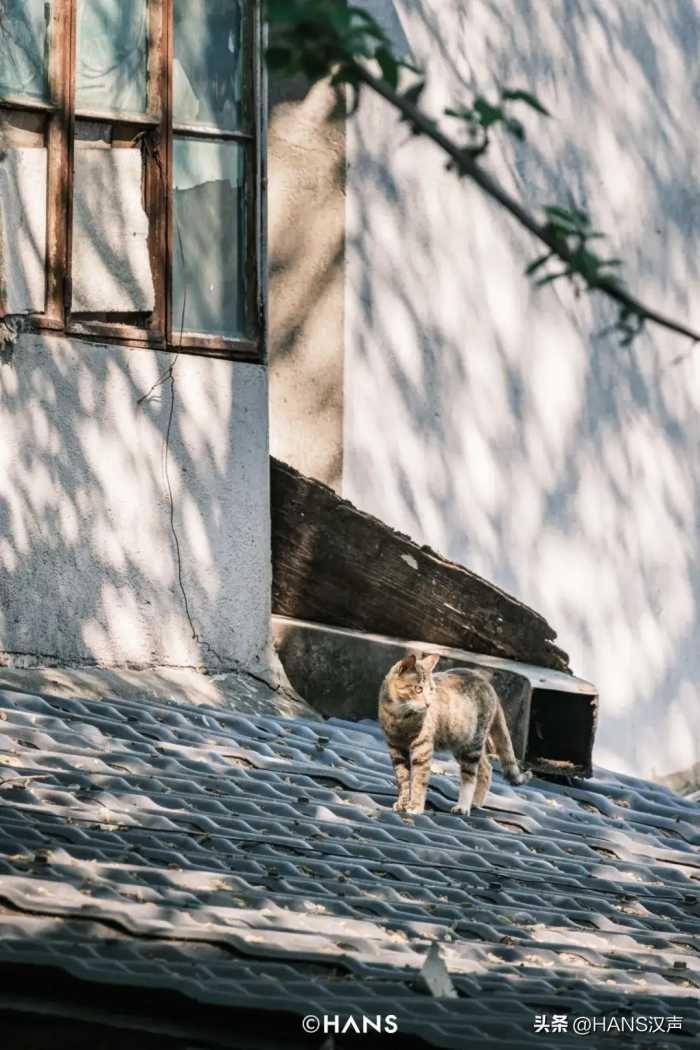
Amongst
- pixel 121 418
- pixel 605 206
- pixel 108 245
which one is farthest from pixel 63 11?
pixel 605 206

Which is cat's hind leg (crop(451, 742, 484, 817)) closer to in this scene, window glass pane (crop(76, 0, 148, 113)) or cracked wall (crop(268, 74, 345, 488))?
cracked wall (crop(268, 74, 345, 488))

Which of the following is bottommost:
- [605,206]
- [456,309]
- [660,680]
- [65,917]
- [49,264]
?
[65,917]

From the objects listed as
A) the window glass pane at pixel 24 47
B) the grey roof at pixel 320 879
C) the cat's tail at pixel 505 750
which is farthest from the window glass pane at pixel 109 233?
the cat's tail at pixel 505 750

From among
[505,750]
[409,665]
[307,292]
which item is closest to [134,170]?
[307,292]

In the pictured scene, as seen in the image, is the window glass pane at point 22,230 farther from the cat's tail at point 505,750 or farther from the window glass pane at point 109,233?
the cat's tail at point 505,750

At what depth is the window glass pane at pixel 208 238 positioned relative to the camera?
32.4ft

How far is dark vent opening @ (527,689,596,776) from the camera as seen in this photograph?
9.84m

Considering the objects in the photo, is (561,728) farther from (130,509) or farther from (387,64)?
(387,64)

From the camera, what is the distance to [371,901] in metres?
6.07

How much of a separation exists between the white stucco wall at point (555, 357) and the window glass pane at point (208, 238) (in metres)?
1.74

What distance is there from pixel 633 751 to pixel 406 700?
16.5ft

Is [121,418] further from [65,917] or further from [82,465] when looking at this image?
[65,917]

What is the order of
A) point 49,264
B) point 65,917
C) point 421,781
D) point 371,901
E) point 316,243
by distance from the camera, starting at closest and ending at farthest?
point 65,917 < point 371,901 < point 421,781 < point 49,264 < point 316,243

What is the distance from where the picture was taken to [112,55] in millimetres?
9664
